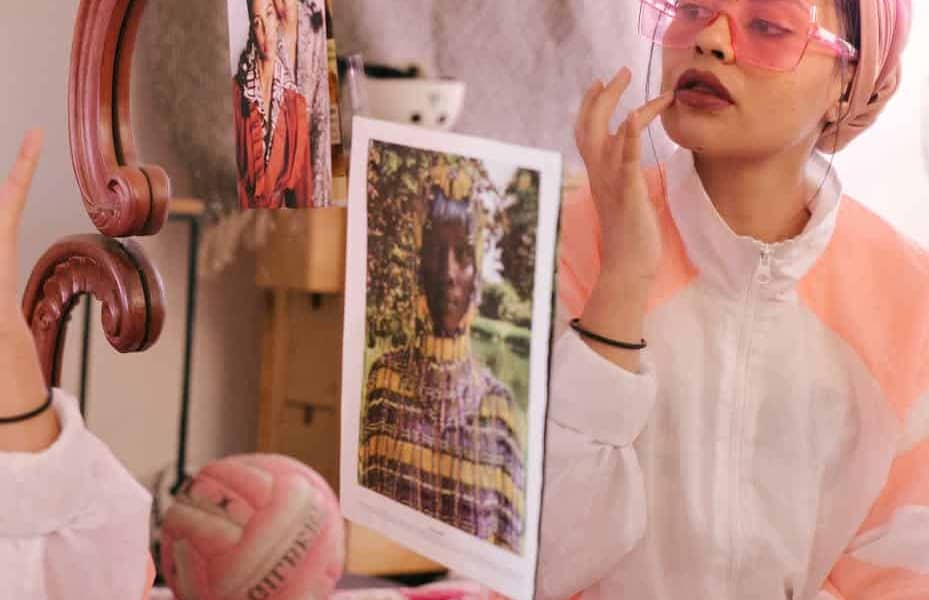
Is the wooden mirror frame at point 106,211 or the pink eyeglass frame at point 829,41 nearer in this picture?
the pink eyeglass frame at point 829,41

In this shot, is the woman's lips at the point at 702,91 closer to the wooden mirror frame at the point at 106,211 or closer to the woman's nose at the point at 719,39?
the woman's nose at the point at 719,39

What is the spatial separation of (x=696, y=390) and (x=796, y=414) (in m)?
0.07

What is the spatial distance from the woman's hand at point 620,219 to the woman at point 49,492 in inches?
19.8

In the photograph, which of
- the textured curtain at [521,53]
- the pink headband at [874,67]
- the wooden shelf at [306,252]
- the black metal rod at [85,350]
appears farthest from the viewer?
the black metal rod at [85,350]

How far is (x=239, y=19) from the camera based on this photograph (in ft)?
3.66

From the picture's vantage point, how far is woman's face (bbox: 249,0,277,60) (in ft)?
3.57

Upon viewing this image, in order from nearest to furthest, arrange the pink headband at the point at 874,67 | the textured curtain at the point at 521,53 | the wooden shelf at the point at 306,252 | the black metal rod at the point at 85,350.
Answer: the pink headband at the point at 874,67 < the textured curtain at the point at 521,53 < the wooden shelf at the point at 306,252 < the black metal rod at the point at 85,350

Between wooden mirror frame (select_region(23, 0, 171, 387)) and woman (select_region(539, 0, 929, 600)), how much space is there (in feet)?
1.55

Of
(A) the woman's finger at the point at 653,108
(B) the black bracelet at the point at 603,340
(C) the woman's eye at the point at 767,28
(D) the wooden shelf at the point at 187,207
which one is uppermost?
(C) the woman's eye at the point at 767,28

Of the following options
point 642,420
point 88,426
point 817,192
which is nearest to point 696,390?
point 642,420

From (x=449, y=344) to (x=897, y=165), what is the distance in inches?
14.2

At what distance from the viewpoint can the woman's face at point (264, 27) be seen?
1.09m

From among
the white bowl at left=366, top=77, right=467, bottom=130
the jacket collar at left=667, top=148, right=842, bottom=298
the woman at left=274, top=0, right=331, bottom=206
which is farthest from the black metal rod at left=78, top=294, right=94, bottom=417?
the jacket collar at left=667, top=148, right=842, bottom=298

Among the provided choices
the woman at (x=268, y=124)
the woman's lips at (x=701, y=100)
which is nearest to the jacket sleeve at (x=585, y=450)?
the woman's lips at (x=701, y=100)
